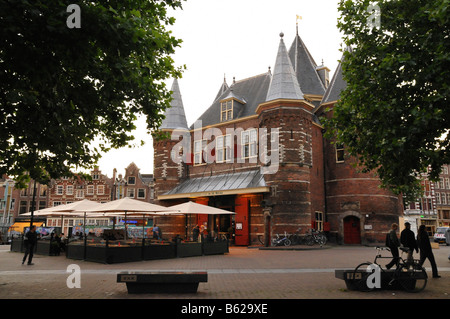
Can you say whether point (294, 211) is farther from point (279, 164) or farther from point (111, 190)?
point (111, 190)

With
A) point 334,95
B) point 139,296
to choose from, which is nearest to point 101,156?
point 139,296

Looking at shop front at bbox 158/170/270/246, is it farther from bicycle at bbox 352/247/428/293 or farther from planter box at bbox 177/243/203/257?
bicycle at bbox 352/247/428/293

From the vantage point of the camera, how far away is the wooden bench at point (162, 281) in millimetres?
8281

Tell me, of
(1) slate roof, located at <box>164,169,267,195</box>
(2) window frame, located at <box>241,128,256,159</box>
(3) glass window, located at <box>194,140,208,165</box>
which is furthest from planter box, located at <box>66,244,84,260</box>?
(3) glass window, located at <box>194,140,208,165</box>

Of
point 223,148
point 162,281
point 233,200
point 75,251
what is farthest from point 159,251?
point 223,148

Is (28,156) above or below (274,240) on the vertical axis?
above

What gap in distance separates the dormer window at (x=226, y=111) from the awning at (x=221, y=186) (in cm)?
526

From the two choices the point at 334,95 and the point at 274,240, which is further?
the point at 334,95

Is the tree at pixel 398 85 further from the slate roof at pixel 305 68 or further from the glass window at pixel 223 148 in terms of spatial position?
the slate roof at pixel 305 68

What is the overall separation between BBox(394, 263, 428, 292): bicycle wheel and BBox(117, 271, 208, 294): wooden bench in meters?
4.78

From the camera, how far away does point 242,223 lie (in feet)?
88.8

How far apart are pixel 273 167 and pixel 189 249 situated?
979 centimetres
